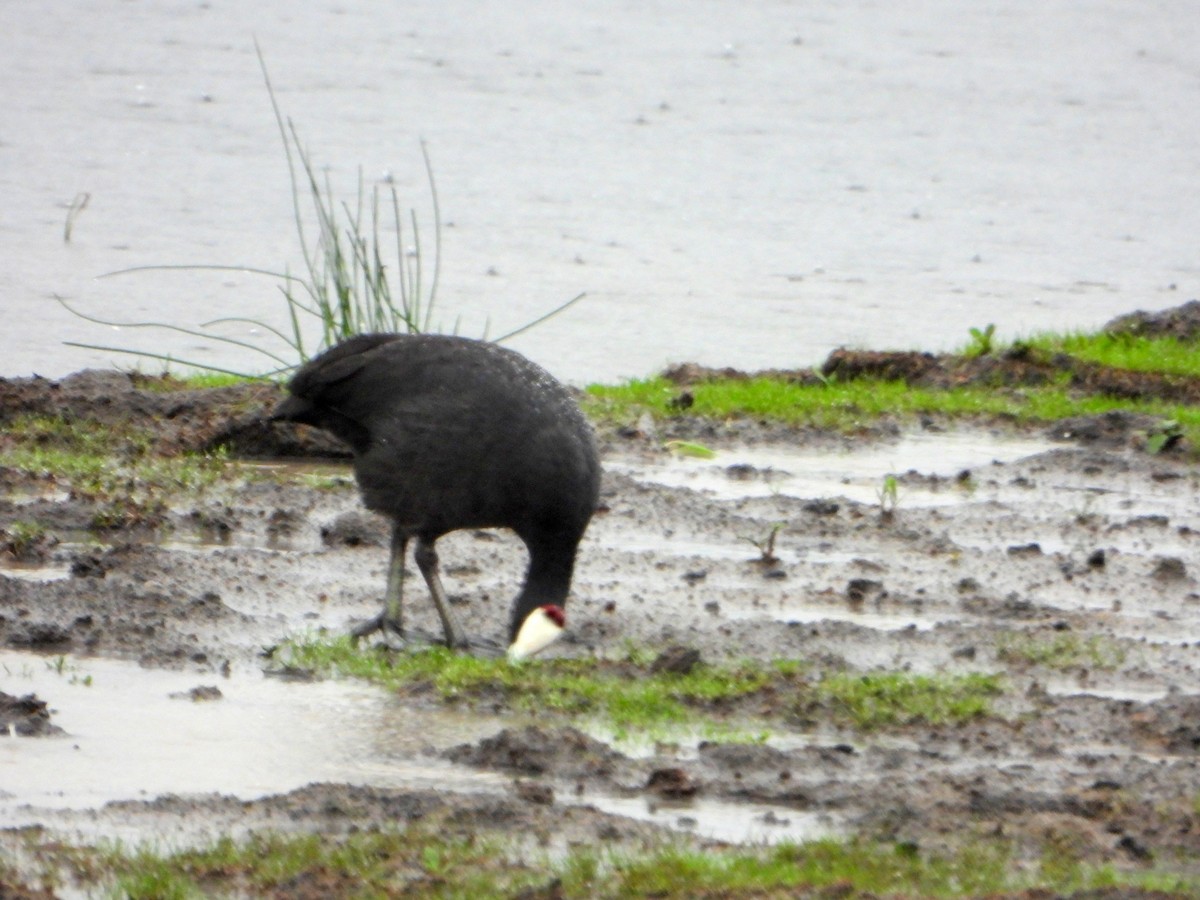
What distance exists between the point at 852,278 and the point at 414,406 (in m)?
9.06

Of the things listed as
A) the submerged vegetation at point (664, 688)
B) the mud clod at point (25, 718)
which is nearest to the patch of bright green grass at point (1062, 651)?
the submerged vegetation at point (664, 688)

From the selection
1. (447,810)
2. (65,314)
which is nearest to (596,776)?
(447,810)

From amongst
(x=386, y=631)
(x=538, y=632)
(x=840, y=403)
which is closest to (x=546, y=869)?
(x=538, y=632)

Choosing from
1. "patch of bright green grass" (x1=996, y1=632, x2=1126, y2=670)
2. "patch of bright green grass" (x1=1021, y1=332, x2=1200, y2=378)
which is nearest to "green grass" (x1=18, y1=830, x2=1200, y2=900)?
"patch of bright green grass" (x1=996, y1=632, x2=1126, y2=670)

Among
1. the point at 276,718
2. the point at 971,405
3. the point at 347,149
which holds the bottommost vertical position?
the point at 276,718

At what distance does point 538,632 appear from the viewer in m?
5.91

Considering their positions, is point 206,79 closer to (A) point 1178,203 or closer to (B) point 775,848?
(A) point 1178,203

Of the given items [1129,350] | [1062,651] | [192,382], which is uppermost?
[1129,350]

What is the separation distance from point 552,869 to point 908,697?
1.69 meters

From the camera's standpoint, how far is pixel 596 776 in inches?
188

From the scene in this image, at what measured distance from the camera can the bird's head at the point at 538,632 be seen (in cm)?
588

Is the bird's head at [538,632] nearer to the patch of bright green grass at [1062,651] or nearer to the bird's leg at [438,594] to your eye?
the bird's leg at [438,594]

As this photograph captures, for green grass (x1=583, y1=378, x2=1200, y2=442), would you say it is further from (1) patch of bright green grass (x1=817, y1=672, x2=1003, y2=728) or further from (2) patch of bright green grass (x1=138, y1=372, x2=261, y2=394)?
(1) patch of bright green grass (x1=817, y1=672, x2=1003, y2=728)

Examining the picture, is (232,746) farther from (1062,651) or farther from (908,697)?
(1062,651)
